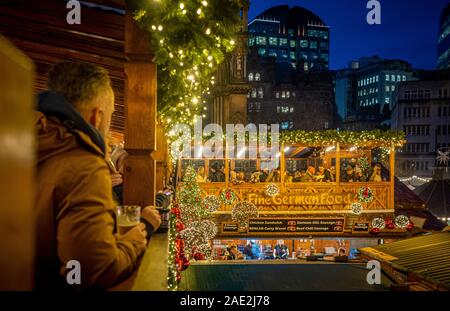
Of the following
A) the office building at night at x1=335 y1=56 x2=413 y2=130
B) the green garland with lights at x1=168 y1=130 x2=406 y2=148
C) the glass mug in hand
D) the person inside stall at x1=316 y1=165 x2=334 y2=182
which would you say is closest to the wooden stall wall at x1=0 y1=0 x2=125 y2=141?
the glass mug in hand

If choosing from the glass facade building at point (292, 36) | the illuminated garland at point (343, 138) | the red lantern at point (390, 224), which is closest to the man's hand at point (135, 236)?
the illuminated garland at point (343, 138)

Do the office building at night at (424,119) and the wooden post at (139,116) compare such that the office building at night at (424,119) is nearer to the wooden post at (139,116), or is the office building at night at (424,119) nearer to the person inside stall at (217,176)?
the person inside stall at (217,176)

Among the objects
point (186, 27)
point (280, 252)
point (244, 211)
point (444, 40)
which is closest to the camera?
point (186, 27)

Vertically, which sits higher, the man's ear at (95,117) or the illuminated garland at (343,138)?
the illuminated garland at (343,138)

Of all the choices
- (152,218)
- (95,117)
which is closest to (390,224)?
(152,218)

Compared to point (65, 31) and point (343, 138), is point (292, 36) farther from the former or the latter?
point (65, 31)

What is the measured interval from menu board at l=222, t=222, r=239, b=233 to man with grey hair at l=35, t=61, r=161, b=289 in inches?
599

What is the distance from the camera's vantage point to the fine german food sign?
16.8m

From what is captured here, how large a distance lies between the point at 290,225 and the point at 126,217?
49.7 ft

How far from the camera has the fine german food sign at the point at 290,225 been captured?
1675 cm

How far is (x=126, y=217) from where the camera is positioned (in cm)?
245

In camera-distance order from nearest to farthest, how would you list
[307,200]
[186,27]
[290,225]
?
[186,27], [290,225], [307,200]

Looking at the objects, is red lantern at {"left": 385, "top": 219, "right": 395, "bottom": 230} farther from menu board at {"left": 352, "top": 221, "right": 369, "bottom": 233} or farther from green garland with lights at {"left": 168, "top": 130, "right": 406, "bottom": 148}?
green garland with lights at {"left": 168, "top": 130, "right": 406, "bottom": 148}

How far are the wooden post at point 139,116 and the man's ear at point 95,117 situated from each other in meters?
1.68
